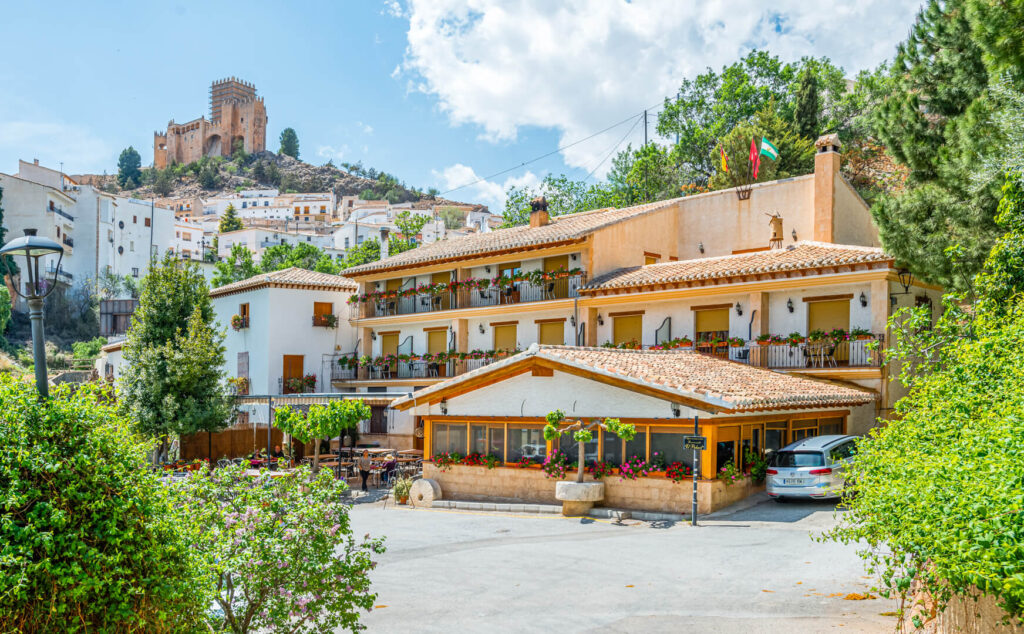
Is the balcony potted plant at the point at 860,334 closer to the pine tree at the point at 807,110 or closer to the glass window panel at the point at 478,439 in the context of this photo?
the glass window panel at the point at 478,439

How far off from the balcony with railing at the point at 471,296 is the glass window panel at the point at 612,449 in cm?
1066

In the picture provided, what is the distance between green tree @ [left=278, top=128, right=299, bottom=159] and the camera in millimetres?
175875

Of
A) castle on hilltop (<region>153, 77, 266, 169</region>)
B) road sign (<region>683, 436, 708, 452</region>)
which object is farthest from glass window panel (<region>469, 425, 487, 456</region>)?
castle on hilltop (<region>153, 77, 266, 169</region>)

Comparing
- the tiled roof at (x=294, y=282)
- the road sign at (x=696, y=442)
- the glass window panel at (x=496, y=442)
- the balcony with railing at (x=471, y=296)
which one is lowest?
the glass window panel at (x=496, y=442)

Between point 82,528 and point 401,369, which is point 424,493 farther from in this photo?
point 82,528

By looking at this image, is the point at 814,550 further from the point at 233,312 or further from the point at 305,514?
the point at 233,312

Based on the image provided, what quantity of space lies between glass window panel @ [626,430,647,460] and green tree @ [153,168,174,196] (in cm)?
15413

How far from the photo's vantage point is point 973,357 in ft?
28.7

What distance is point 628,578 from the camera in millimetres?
12195

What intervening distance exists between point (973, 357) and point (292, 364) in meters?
32.3

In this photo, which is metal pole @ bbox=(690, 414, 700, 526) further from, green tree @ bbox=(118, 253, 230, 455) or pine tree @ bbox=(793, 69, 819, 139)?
pine tree @ bbox=(793, 69, 819, 139)

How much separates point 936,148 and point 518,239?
1814 centimetres

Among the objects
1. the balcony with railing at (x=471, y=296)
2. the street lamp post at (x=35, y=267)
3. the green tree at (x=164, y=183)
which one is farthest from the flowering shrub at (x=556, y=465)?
the green tree at (x=164, y=183)

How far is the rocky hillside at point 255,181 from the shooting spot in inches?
6063
